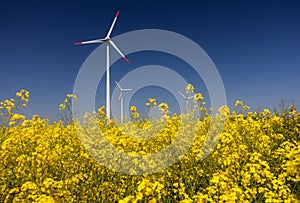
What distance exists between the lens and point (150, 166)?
185 inches

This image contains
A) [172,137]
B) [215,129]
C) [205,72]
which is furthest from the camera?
[205,72]

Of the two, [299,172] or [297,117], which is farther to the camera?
[297,117]

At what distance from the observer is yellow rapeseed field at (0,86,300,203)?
3.86 m

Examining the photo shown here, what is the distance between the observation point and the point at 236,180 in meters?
4.46

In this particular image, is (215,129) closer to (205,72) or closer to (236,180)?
(236,180)

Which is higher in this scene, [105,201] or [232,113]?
[232,113]

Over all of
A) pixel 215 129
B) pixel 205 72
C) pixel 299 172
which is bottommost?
pixel 299 172

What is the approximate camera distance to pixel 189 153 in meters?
5.50

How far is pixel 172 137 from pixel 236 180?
6.17 feet

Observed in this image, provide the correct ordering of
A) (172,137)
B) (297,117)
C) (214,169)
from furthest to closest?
1. (297,117)
2. (172,137)
3. (214,169)

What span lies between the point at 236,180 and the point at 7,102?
4832 mm

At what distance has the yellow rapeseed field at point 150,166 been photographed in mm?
3861

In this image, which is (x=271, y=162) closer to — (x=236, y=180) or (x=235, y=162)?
(x=235, y=162)

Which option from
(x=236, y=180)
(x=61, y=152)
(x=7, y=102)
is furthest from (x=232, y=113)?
(x=7, y=102)
